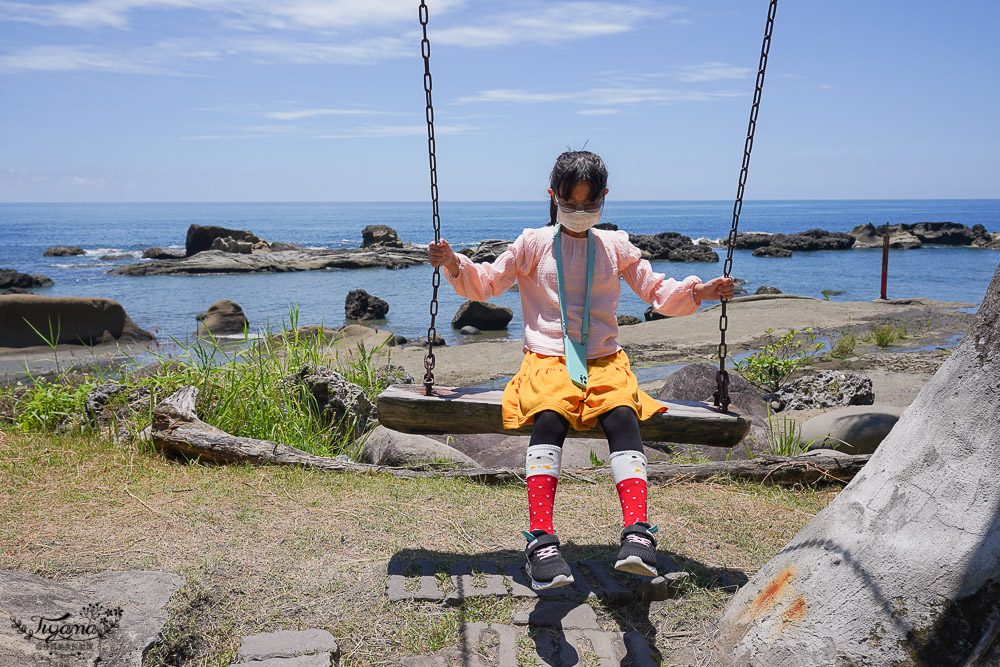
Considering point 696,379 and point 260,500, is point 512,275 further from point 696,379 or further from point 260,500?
point 696,379

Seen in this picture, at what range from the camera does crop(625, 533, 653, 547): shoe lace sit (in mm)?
2844

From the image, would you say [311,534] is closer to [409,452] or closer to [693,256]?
[409,452]

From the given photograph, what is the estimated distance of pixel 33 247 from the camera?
4988 cm

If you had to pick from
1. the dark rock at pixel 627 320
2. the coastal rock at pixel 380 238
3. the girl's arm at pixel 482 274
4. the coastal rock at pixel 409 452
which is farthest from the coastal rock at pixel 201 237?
the girl's arm at pixel 482 274

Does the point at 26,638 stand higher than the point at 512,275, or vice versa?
the point at 512,275

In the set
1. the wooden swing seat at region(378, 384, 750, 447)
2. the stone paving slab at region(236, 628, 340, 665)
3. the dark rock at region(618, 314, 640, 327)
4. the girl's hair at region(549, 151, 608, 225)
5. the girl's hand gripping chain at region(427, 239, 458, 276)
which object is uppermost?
the girl's hair at region(549, 151, 608, 225)

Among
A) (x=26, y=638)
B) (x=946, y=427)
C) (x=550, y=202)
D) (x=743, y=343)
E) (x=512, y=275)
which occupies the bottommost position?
(x=743, y=343)

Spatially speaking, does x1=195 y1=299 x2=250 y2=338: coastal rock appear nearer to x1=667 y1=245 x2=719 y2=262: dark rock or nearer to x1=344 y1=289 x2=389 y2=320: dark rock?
x1=344 y1=289 x2=389 y2=320: dark rock

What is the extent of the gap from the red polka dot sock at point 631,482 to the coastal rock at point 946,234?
49065 millimetres

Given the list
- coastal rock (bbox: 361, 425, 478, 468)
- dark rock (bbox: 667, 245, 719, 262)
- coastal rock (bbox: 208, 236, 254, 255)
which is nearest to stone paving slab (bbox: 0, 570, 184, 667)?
coastal rock (bbox: 361, 425, 478, 468)

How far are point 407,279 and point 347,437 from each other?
25194 millimetres

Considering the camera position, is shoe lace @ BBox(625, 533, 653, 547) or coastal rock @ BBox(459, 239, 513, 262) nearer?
shoe lace @ BBox(625, 533, 653, 547)

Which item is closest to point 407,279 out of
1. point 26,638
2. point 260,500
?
point 260,500

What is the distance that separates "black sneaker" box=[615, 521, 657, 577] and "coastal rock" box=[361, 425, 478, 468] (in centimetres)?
219
